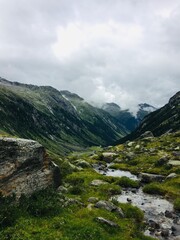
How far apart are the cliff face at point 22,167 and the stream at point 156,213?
11575mm

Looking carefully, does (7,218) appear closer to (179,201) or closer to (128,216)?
(128,216)

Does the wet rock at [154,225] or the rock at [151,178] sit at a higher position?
the rock at [151,178]

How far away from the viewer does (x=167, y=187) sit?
49.4 m

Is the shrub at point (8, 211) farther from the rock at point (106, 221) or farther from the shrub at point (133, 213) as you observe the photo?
the shrub at point (133, 213)

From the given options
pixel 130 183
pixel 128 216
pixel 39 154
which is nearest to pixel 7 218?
pixel 39 154

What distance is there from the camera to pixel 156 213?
36625 millimetres

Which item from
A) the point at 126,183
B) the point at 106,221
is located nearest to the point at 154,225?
the point at 106,221

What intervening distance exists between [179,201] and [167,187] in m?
10.1

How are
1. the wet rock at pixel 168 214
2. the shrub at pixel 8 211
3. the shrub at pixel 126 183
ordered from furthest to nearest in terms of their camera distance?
the shrub at pixel 126 183
the wet rock at pixel 168 214
the shrub at pixel 8 211

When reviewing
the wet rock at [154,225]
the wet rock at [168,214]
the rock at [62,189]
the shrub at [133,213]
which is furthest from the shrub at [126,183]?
the wet rock at [154,225]

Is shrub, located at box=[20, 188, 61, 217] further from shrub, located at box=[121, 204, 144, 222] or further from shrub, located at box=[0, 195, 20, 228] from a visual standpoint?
shrub, located at box=[121, 204, 144, 222]

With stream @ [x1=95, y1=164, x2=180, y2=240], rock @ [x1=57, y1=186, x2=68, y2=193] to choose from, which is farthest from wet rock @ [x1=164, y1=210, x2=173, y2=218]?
rock @ [x1=57, y1=186, x2=68, y2=193]

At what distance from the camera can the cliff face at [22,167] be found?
Answer: 29688mm

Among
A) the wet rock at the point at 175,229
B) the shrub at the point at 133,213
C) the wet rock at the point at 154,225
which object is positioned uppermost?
the shrub at the point at 133,213
